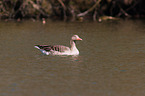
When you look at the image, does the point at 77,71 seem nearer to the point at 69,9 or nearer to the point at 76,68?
the point at 76,68

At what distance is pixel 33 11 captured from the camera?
52.8m

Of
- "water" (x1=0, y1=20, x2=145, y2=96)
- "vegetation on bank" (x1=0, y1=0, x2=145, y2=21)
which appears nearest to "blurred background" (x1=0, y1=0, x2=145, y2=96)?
"water" (x1=0, y1=20, x2=145, y2=96)

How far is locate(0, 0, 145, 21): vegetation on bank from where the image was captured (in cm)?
5209

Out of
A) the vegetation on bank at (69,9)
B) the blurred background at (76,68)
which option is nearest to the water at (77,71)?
the blurred background at (76,68)

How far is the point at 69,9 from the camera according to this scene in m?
56.2

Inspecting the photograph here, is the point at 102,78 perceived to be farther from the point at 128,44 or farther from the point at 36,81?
the point at 128,44

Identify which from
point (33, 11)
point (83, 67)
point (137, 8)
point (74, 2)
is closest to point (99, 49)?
Result: point (83, 67)

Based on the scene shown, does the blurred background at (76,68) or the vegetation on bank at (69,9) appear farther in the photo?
the vegetation on bank at (69,9)

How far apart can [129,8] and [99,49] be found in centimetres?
3583

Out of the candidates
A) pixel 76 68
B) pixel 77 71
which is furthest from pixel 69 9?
pixel 77 71

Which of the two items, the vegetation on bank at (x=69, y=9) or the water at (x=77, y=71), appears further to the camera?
the vegetation on bank at (x=69, y=9)

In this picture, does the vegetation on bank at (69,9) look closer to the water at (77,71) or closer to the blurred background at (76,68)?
the blurred background at (76,68)

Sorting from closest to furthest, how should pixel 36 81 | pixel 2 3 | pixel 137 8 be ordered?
pixel 36 81 < pixel 2 3 < pixel 137 8

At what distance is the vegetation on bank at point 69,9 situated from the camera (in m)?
52.1
